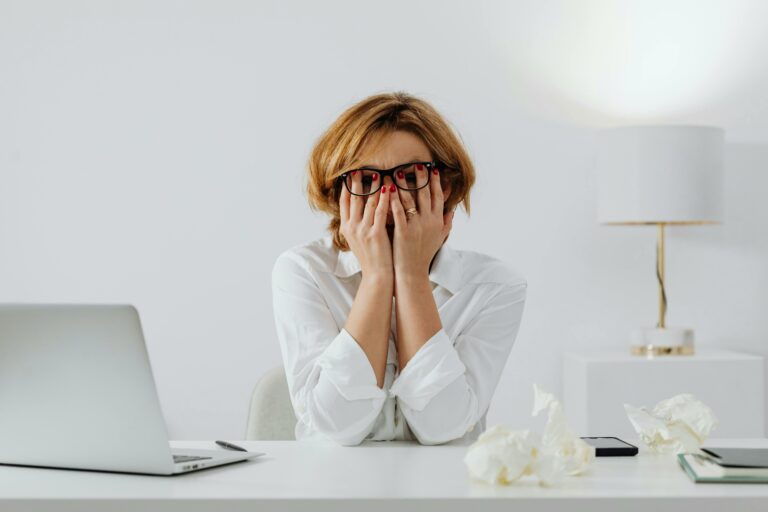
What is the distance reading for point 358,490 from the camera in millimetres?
947

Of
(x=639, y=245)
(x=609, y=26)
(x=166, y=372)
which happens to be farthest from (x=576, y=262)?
(x=166, y=372)

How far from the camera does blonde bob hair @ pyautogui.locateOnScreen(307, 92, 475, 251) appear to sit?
1706 millimetres

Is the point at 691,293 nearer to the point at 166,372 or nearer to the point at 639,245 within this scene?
the point at 639,245

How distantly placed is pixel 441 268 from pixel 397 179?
191mm

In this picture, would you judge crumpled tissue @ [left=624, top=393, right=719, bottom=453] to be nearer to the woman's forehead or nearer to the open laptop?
the open laptop

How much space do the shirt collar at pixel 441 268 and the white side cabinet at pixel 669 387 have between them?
1227 millimetres

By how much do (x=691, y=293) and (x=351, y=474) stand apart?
249 centimetres

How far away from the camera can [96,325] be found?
3.28ft

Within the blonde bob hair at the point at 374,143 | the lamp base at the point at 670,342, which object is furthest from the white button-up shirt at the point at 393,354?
the lamp base at the point at 670,342

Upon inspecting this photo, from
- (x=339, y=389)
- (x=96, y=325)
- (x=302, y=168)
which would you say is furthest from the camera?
(x=302, y=168)

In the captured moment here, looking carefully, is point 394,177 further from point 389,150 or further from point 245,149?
point 245,149

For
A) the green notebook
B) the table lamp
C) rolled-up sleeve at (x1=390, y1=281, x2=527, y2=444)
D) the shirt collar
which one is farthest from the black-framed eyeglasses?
the table lamp

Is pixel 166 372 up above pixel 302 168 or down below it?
below

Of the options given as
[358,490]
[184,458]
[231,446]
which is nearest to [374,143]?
[231,446]
